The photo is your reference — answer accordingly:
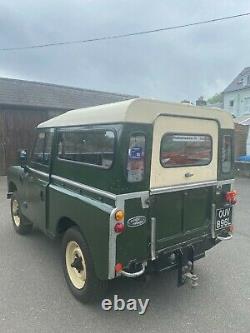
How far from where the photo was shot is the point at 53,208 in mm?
3846

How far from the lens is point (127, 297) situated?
3486mm

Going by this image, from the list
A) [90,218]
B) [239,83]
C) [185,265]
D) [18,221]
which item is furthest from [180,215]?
[239,83]

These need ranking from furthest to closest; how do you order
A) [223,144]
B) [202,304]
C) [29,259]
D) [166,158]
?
[29,259] → [223,144] → [202,304] → [166,158]

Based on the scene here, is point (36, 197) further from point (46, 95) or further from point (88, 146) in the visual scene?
point (46, 95)

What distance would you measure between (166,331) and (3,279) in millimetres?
2239

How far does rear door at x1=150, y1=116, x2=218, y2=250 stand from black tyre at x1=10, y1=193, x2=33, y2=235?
3103 mm

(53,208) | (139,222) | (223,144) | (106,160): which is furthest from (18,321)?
(223,144)

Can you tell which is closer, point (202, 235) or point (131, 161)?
point (131, 161)

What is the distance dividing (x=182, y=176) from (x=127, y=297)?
5.27ft

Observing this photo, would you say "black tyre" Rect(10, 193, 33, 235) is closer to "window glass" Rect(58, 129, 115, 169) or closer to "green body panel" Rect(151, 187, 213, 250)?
"window glass" Rect(58, 129, 115, 169)

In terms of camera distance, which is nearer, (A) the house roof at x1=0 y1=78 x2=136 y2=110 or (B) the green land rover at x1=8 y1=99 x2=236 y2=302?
(B) the green land rover at x1=8 y1=99 x2=236 y2=302

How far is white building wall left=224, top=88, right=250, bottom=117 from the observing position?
37.9 m

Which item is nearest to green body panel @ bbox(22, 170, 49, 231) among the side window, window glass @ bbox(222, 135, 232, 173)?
the side window

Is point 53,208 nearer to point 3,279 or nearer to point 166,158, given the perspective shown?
point 3,279
